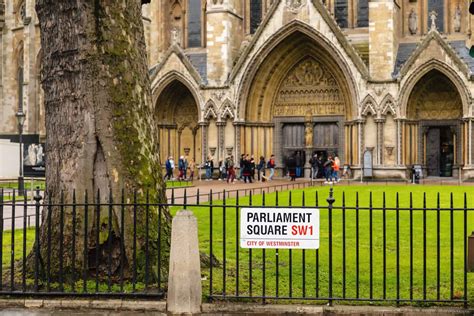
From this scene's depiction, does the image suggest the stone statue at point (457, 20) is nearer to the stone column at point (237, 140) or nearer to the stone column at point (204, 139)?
the stone column at point (237, 140)

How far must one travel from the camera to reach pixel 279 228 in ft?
25.2

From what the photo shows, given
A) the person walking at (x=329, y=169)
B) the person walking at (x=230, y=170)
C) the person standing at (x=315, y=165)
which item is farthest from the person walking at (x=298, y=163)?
the person walking at (x=230, y=170)

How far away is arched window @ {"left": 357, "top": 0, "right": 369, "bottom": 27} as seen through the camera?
115ft

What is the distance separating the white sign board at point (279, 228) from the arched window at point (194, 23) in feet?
106

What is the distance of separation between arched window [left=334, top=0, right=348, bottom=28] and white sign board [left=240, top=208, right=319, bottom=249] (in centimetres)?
2938

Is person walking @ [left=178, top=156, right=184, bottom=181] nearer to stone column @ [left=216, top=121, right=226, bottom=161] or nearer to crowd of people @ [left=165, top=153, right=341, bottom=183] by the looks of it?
crowd of people @ [left=165, top=153, right=341, bottom=183]

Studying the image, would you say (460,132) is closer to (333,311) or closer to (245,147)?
(245,147)

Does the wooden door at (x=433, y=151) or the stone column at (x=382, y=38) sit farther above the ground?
the stone column at (x=382, y=38)

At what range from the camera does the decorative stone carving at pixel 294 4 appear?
3394 centimetres

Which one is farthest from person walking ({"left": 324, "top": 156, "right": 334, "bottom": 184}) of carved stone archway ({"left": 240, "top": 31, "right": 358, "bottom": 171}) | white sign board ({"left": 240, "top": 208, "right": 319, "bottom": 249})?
white sign board ({"left": 240, "top": 208, "right": 319, "bottom": 249})

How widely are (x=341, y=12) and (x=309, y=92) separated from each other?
14.8 ft

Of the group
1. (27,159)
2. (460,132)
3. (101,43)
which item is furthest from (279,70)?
(101,43)

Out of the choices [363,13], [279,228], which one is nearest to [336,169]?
[363,13]

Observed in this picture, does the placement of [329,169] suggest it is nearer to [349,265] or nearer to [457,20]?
[457,20]
